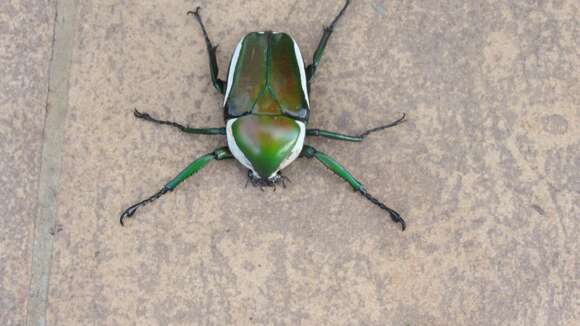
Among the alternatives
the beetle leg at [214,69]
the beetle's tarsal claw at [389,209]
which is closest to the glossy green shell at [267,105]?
the beetle leg at [214,69]

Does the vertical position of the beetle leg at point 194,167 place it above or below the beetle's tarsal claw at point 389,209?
above

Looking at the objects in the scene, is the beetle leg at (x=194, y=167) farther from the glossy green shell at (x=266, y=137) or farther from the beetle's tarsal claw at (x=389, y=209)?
the beetle's tarsal claw at (x=389, y=209)

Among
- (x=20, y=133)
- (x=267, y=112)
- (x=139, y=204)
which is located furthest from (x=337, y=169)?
(x=20, y=133)

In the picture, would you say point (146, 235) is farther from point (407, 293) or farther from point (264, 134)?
point (407, 293)

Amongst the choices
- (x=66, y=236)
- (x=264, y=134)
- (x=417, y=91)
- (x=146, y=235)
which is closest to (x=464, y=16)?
(x=417, y=91)

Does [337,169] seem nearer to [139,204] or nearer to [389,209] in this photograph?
[389,209]

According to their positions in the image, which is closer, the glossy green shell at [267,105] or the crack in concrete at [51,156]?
the glossy green shell at [267,105]

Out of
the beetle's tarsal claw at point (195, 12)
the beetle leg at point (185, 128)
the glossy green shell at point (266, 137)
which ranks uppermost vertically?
the beetle's tarsal claw at point (195, 12)

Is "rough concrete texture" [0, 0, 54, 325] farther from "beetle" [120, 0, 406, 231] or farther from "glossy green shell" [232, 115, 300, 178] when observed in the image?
"glossy green shell" [232, 115, 300, 178]
